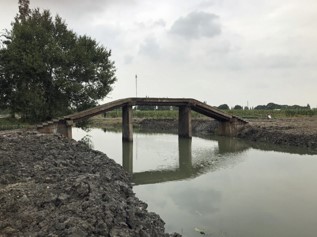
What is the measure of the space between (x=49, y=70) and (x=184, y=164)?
16.2 metres

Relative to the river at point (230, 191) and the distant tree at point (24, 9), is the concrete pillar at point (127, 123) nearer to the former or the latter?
the river at point (230, 191)

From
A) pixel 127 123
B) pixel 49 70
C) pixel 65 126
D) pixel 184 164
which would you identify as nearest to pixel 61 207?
pixel 184 164

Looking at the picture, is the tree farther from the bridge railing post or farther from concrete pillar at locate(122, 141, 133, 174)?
concrete pillar at locate(122, 141, 133, 174)

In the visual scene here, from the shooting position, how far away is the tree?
32.3 meters

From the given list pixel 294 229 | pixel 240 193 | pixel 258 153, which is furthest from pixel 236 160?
pixel 294 229

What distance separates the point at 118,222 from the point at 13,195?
310 centimetres

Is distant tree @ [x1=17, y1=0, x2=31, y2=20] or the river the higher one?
distant tree @ [x1=17, y1=0, x2=31, y2=20]

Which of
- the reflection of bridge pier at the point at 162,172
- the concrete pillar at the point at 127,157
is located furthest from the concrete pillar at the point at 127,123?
the reflection of bridge pier at the point at 162,172

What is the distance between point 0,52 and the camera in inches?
1302

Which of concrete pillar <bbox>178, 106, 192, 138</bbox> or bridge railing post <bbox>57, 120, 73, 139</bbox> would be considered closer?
bridge railing post <bbox>57, 120, 73, 139</bbox>

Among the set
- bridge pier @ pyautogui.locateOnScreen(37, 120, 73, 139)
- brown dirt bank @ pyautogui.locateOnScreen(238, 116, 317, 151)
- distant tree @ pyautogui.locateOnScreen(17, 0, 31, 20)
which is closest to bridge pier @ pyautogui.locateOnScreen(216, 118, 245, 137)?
brown dirt bank @ pyautogui.locateOnScreen(238, 116, 317, 151)

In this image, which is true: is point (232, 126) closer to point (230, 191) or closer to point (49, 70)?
point (49, 70)

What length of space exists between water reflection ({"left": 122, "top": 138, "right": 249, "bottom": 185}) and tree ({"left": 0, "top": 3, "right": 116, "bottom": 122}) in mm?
6733

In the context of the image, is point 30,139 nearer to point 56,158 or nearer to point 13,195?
point 56,158
